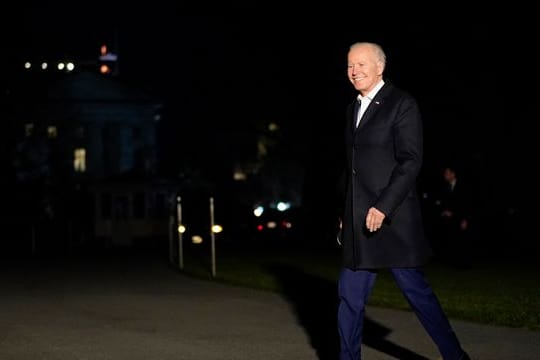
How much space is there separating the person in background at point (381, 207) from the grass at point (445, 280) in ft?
12.4

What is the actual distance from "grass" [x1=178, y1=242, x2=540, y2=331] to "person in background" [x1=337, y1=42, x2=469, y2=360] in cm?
377

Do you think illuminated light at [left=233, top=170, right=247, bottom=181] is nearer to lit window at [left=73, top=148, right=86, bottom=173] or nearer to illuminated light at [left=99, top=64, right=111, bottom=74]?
lit window at [left=73, top=148, right=86, bottom=173]

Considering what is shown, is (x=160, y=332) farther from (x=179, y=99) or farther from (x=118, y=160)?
(x=118, y=160)

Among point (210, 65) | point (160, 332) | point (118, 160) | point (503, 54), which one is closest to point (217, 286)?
point (160, 332)

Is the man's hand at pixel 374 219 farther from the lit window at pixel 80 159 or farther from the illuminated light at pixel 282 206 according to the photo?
the lit window at pixel 80 159

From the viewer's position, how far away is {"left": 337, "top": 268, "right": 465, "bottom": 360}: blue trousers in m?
6.89

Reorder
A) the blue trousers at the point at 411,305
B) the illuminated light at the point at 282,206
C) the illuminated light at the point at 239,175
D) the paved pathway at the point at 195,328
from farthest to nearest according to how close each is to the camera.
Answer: the illuminated light at the point at 239,175 → the illuminated light at the point at 282,206 → the paved pathway at the point at 195,328 → the blue trousers at the point at 411,305

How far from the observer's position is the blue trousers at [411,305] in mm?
6895

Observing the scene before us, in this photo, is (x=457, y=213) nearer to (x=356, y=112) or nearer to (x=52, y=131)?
(x=356, y=112)

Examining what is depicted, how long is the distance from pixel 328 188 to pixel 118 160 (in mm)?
59605

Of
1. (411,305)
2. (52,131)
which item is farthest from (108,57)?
(411,305)

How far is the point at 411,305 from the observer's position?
6.96 metres

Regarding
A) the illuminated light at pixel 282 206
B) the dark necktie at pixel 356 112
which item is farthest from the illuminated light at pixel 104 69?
the dark necktie at pixel 356 112

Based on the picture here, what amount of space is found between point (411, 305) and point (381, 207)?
2.23 feet
